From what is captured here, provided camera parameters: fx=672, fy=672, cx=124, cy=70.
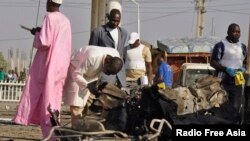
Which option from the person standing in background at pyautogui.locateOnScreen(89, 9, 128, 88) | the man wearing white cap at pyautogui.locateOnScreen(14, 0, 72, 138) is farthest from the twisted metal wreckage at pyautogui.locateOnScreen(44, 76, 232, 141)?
the person standing in background at pyautogui.locateOnScreen(89, 9, 128, 88)

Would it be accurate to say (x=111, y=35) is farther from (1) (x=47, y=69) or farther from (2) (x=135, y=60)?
(2) (x=135, y=60)

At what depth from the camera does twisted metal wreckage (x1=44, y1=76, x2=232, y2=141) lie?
189 inches

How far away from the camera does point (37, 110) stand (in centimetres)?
729

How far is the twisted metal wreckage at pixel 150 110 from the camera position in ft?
15.8

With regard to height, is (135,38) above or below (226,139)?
above

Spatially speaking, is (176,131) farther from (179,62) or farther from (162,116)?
(179,62)

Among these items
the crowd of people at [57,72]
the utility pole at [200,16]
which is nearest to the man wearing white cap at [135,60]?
the crowd of people at [57,72]

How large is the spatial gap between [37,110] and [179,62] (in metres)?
18.6

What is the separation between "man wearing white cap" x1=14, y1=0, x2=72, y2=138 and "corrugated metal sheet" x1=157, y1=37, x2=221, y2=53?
18036 millimetres

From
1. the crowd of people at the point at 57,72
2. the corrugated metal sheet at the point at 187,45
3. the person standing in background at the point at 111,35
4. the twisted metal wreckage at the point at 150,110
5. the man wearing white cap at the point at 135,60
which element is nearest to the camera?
the twisted metal wreckage at the point at 150,110

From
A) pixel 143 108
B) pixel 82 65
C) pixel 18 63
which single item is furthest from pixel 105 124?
pixel 18 63

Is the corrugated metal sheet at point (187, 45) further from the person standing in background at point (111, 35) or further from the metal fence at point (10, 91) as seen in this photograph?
the person standing in background at point (111, 35)

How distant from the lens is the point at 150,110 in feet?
17.6

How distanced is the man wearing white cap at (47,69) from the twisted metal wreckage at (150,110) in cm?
120
